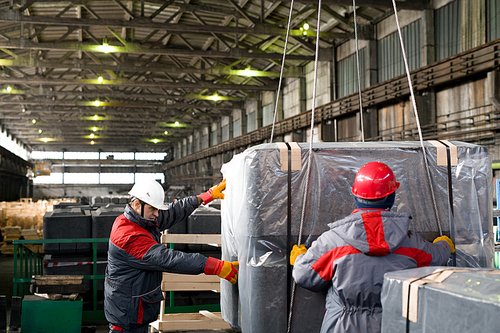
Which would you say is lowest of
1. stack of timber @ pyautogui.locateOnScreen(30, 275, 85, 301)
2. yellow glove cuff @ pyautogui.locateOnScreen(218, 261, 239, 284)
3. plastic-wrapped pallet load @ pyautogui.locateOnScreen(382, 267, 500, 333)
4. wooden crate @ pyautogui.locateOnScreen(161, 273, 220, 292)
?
stack of timber @ pyautogui.locateOnScreen(30, 275, 85, 301)

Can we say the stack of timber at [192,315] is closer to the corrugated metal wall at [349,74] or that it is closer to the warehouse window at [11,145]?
the corrugated metal wall at [349,74]

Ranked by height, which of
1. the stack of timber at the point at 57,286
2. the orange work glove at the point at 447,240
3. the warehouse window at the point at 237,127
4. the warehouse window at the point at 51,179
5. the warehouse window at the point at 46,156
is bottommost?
the stack of timber at the point at 57,286

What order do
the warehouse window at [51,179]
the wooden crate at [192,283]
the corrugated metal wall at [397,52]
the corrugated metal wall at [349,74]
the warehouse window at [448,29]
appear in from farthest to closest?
1. the warehouse window at [51,179]
2. the corrugated metal wall at [349,74]
3. the corrugated metal wall at [397,52]
4. the warehouse window at [448,29]
5. the wooden crate at [192,283]

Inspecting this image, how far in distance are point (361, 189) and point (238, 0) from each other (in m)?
15.5

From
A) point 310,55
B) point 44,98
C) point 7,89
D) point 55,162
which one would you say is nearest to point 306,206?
point 310,55

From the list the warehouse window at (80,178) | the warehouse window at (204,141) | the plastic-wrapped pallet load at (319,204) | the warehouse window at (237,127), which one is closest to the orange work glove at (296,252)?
the plastic-wrapped pallet load at (319,204)

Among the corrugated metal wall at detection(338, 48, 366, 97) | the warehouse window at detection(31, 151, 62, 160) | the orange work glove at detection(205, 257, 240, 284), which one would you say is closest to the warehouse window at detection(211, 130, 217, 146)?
the corrugated metal wall at detection(338, 48, 366, 97)

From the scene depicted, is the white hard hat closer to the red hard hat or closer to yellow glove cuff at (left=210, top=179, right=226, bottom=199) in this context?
yellow glove cuff at (left=210, top=179, right=226, bottom=199)

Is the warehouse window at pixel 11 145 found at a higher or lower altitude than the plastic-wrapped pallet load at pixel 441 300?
higher

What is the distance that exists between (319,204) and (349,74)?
15.3m

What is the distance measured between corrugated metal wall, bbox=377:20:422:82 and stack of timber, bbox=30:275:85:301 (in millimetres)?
11340

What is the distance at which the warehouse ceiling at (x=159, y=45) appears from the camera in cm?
1530

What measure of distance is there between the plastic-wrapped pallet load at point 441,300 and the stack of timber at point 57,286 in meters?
4.93

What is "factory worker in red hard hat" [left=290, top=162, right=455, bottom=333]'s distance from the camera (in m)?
2.42
